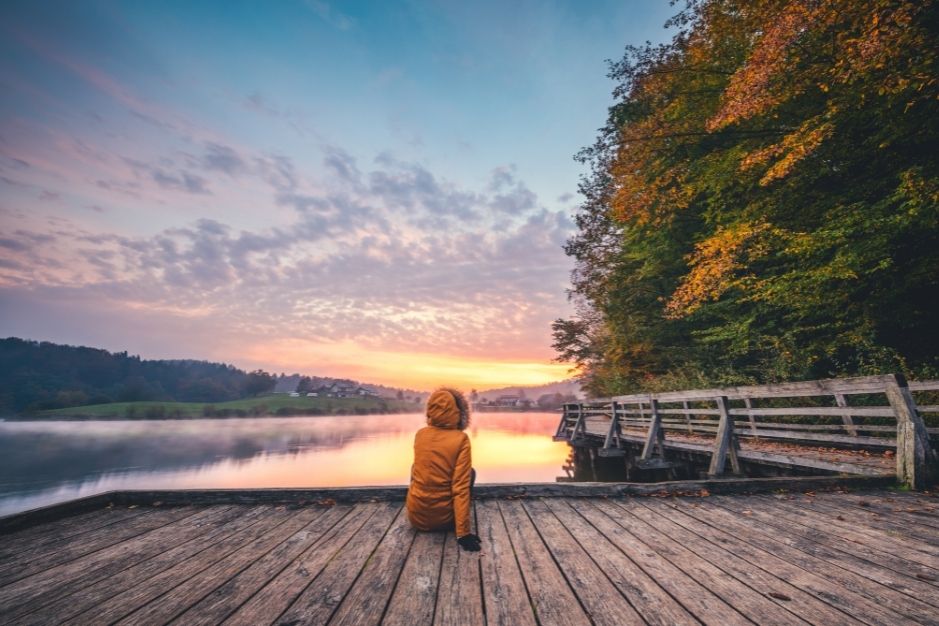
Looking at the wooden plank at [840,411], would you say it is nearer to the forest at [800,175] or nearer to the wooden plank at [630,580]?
the forest at [800,175]

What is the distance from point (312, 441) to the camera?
3741 cm

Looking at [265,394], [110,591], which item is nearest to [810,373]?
[110,591]

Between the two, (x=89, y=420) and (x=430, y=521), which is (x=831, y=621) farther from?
(x=89, y=420)

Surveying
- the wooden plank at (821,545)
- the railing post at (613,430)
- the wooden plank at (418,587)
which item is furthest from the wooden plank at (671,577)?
the railing post at (613,430)

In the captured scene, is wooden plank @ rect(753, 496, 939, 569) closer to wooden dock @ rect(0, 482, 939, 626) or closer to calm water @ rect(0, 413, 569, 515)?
wooden dock @ rect(0, 482, 939, 626)

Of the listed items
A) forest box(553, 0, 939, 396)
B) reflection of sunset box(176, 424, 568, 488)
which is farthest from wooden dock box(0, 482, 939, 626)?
reflection of sunset box(176, 424, 568, 488)

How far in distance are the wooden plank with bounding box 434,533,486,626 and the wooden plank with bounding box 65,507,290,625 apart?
1641 mm

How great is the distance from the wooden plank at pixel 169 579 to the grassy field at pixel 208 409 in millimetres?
86402

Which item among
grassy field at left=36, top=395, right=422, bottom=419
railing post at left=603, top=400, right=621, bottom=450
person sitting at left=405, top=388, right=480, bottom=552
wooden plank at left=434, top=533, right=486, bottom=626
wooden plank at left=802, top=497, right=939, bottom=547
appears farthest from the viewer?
grassy field at left=36, top=395, right=422, bottom=419

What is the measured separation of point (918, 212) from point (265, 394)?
133 m

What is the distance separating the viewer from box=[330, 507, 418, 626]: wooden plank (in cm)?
189

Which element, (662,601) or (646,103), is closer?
(662,601)

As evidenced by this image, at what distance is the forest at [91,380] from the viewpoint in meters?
75.6

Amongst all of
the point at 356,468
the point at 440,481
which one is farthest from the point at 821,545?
the point at 356,468
